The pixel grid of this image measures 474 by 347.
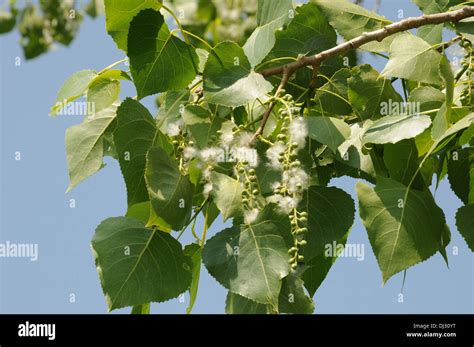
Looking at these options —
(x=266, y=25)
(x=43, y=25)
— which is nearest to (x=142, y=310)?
(x=266, y=25)

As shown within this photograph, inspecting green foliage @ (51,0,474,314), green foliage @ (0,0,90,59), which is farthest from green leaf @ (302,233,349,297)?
green foliage @ (0,0,90,59)

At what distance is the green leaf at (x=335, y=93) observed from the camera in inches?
40.9

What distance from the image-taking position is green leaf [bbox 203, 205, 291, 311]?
870 millimetres

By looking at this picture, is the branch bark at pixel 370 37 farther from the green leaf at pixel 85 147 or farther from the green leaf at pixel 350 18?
the green leaf at pixel 85 147

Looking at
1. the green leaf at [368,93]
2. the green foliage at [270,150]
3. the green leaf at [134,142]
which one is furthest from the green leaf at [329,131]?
the green leaf at [134,142]

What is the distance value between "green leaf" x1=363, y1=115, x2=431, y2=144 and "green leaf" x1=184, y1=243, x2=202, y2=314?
0.27 m

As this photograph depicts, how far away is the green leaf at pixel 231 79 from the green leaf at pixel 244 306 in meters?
0.23

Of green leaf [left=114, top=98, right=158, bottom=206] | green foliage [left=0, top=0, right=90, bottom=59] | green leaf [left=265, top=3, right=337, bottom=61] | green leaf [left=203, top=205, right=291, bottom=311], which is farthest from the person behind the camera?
green foliage [left=0, top=0, right=90, bottom=59]

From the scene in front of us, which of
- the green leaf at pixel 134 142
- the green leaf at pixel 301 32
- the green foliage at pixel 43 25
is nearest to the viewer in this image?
the green leaf at pixel 134 142

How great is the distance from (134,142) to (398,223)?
33cm

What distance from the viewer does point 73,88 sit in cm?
111

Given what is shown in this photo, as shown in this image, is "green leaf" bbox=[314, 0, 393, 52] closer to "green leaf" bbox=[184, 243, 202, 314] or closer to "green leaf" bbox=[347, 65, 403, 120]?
"green leaf" bbox=[347, 65, 403, 120]

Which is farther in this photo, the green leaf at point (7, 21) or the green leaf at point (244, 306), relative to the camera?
the green leaf at point (7, 21)
